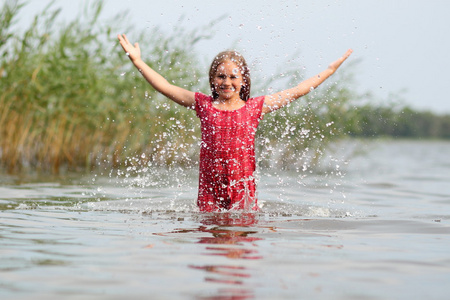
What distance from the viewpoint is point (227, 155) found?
5.94m

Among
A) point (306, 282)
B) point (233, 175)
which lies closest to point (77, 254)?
point (306, 282)

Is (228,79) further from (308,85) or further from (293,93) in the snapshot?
(308,85)

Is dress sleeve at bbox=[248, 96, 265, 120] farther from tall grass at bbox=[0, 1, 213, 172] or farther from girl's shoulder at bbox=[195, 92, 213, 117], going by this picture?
tall grass at bbox=[0, 1, 213, 172]

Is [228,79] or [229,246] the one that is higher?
[228,79]

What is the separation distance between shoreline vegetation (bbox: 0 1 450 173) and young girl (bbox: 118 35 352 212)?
14.8 feet

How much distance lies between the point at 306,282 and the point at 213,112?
2.82m

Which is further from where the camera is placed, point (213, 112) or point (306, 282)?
point (213, 112)

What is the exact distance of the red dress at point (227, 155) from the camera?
593 cm

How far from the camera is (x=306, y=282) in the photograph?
3.33m

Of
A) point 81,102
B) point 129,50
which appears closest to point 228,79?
point 129,50

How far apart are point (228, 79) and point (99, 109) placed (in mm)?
5635

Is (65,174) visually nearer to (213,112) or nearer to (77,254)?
(213,112)

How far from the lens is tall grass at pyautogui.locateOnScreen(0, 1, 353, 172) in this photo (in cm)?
1048

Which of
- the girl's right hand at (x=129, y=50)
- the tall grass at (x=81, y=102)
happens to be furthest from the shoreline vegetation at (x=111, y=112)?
the girl's right hand at (x=129, y=50)
